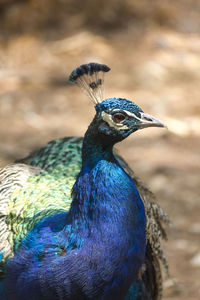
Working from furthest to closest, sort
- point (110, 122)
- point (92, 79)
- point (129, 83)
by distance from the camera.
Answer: point (129, 83) → point (92, 79) → point (110, 122)

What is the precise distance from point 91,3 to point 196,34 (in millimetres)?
1383

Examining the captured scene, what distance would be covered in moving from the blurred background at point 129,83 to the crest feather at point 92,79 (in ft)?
5.32

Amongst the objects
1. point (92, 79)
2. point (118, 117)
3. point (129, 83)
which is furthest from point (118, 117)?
point (129, 83)

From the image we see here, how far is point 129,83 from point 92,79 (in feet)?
13.0

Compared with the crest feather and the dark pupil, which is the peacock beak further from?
the crest feather

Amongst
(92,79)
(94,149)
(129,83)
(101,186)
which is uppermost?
(129,83)

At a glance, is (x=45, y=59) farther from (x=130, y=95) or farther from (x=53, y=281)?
(x=53, y=281)

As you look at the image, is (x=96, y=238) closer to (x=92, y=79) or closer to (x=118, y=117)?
(x=118, y=117)

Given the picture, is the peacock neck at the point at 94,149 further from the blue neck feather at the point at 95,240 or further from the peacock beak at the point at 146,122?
the peacock beak at the point at 146,122

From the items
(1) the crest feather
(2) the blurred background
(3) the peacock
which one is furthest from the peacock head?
(2) the blurred background

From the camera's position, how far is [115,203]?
2.15 metres

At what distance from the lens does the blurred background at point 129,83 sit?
4.36 metres

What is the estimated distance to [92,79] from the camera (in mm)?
2260

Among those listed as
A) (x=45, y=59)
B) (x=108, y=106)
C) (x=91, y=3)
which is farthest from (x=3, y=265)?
(x=91, y=3)
